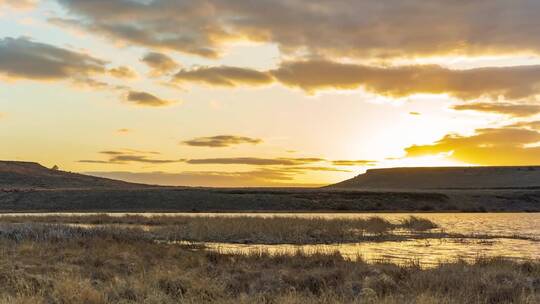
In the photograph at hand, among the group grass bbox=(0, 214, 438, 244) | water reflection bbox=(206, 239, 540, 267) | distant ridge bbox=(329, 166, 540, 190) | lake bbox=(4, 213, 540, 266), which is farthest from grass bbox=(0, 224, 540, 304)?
distant ridge bbox=(329, 166, 540, 190)

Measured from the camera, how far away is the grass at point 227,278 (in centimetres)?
1513

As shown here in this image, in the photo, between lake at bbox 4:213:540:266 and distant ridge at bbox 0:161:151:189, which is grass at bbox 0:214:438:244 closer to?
lake at bbox 4:213:540:266

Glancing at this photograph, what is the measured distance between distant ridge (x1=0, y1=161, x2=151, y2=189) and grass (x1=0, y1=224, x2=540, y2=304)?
11451 cm

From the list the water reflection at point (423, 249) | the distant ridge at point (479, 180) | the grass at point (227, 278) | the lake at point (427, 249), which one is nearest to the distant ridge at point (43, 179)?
the distant ridge at point (479, 180)

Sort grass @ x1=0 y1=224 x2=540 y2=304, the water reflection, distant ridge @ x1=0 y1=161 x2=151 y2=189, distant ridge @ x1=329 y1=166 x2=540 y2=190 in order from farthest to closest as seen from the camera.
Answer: distant ridge @ x1=329 y1=166 x2=540 y2=190
distant ridge @ x1=0 y1=161 x2=151 y2=189
the water reflection
grass @ x1=0 y1=224 x2=540 y2=304

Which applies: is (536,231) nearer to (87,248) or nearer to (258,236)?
(258,236)

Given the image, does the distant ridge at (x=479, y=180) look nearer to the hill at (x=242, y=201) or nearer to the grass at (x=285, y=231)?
the hill at (x=242, y=201)

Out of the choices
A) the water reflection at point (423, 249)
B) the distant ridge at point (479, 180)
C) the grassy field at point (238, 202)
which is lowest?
the water reflection at point (423, 249)

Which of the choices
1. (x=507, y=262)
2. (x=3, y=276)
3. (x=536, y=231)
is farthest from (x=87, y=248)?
(x=536, y=231)

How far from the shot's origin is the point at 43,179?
489ft

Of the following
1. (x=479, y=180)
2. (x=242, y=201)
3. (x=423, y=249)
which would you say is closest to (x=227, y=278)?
(x=423, y=249)

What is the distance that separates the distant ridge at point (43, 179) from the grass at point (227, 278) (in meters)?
115

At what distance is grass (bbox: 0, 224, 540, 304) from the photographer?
49.6 feet

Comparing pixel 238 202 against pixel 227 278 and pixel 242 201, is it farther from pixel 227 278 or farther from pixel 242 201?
pixel 227 278
